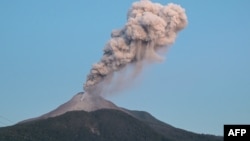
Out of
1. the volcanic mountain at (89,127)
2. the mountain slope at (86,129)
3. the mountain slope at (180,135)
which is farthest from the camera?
the mountain slope at (180,135)

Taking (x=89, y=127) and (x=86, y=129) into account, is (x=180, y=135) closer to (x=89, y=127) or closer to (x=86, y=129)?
(x=89, y=127)

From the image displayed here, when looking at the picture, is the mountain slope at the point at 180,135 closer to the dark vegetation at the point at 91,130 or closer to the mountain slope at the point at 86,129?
the dark vegetation at the point at 91,130

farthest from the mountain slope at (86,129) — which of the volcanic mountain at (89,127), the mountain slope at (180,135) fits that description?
the mountain slope at (180,135)

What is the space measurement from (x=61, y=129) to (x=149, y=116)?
57136 mm

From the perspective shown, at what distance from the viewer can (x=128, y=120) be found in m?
119

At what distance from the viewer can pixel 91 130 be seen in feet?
377

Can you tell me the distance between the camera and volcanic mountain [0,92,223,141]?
107625 mm

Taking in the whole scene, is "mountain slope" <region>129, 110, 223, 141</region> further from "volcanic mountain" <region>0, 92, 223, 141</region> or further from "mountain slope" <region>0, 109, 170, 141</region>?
"mountain slope" <region>0, 109, 170, 141</region>

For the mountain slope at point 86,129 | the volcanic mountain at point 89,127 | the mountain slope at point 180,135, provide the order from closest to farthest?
1. the mountain slope at point 86,129
2. the volcanic mountain at point 89,127
3. the mountain slope at point 180,135

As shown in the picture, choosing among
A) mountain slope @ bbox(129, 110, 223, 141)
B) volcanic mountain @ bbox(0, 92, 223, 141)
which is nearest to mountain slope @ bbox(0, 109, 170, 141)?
volcanic mountain @ bbox(0, 92, 223, 141)

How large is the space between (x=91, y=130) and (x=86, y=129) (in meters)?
1.40

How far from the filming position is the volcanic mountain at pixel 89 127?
108m

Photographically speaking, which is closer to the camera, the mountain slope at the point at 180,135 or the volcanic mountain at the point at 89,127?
the volcanic mountain at the point at 89,127

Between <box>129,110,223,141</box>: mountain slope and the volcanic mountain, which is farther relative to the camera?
<box>129,110,223,141</box>: mountain slope
